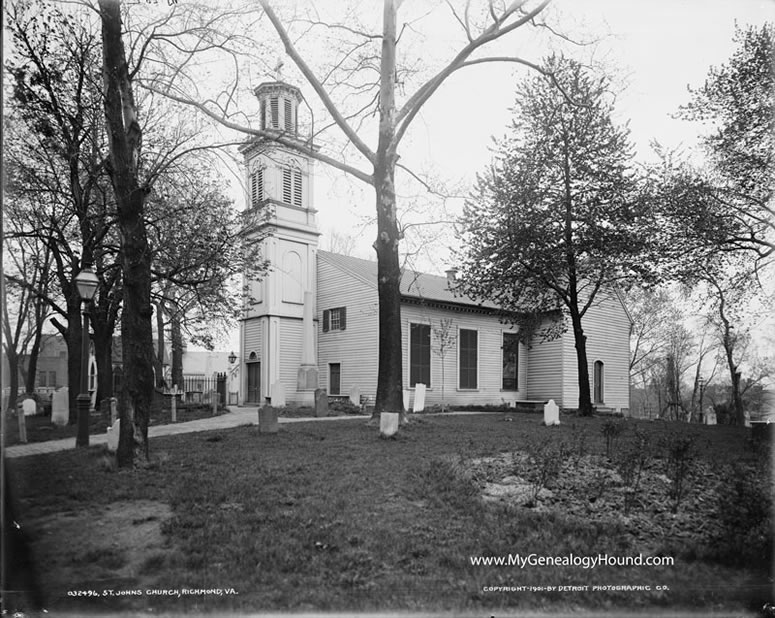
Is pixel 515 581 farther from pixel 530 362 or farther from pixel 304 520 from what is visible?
pixel 530 362

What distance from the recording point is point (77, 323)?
26.9 ft

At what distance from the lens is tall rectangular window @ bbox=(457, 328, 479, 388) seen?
14.6 metres

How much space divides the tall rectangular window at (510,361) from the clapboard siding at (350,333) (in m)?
7.50

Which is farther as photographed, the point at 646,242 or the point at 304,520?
the point at 646,242

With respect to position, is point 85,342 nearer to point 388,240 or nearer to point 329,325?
point 388,240

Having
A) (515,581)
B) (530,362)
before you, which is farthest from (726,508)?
(530,362)

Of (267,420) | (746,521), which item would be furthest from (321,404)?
(746,521)

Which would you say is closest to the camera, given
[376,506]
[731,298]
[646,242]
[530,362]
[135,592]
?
[135,592]

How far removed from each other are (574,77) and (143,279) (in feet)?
19.3

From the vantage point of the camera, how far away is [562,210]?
5.55 metres

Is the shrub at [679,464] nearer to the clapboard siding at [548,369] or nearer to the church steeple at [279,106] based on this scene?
the clapboard siding at [548,369]

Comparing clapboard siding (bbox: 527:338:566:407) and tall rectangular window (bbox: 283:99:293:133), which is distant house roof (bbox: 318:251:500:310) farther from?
tall rectangular window (bbox: 283:99:293:133)

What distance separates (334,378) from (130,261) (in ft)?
42.6

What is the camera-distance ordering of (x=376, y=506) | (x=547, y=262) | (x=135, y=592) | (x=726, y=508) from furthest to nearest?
(x=547, y=262) → (x=376, y=506) → (x=726, y=508) → (x=135, y=592)
